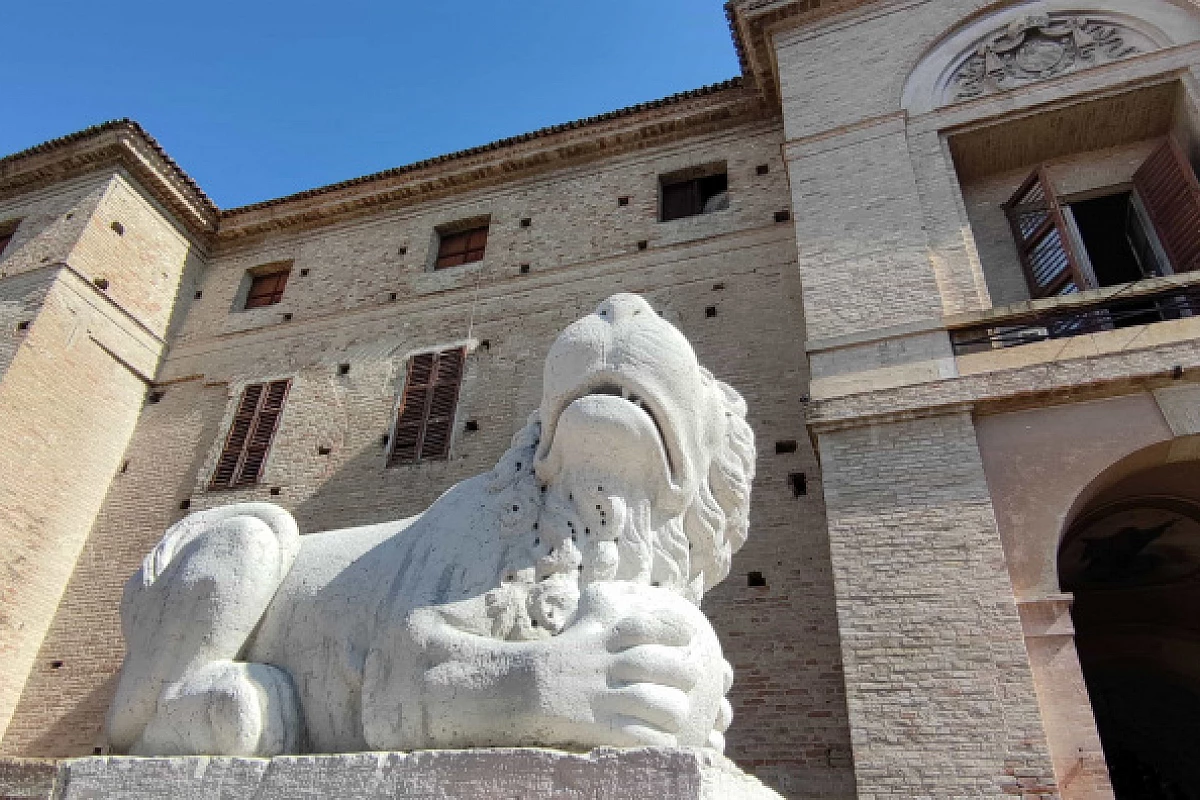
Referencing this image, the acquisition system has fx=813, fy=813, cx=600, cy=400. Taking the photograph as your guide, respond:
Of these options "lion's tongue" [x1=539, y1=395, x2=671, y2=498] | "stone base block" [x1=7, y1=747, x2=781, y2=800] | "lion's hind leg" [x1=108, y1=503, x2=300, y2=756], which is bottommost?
"stone base block" [x1=7, y1=747, x2=781, y2=800]

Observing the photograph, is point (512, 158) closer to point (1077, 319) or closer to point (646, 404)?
point (1077, 319)

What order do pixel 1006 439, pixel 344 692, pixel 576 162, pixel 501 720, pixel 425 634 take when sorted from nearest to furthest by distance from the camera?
pixel 501 720 → pixel 425 634 → pixel 344 692 → pixel 1006 439 → pixel 576 162

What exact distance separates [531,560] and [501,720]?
0.47 metres

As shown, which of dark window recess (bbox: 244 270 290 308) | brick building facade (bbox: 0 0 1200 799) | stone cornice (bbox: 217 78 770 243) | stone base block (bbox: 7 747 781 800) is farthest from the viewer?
dark window recess (bbox: 244 270 290 308)

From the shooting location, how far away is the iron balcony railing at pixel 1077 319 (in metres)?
6.49

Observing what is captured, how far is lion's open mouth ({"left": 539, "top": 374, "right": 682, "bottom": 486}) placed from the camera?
2.34m

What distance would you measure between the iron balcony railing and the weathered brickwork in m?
0.99

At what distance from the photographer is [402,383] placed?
409 inches

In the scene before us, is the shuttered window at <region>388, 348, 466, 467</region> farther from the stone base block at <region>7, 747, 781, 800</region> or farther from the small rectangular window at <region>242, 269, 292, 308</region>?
the stone base block at <region>7, 747, 781, 800</region>

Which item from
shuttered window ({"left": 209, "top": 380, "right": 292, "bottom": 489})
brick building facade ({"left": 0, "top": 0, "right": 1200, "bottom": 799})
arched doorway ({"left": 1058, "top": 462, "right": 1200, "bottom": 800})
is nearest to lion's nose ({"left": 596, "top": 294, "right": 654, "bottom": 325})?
brick building facade ({"left": 0, "top": 0, "right": 1200, "bottom": 799})

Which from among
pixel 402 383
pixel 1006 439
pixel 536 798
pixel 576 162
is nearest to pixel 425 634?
pixel 536 798

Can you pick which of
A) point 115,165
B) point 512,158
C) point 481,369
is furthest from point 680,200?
point 115,165

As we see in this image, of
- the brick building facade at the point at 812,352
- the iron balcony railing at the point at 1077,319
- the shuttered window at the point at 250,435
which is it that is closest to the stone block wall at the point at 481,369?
the brick building facade at the point at 812,352

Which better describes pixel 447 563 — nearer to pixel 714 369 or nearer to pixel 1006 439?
pixel 1006 439
